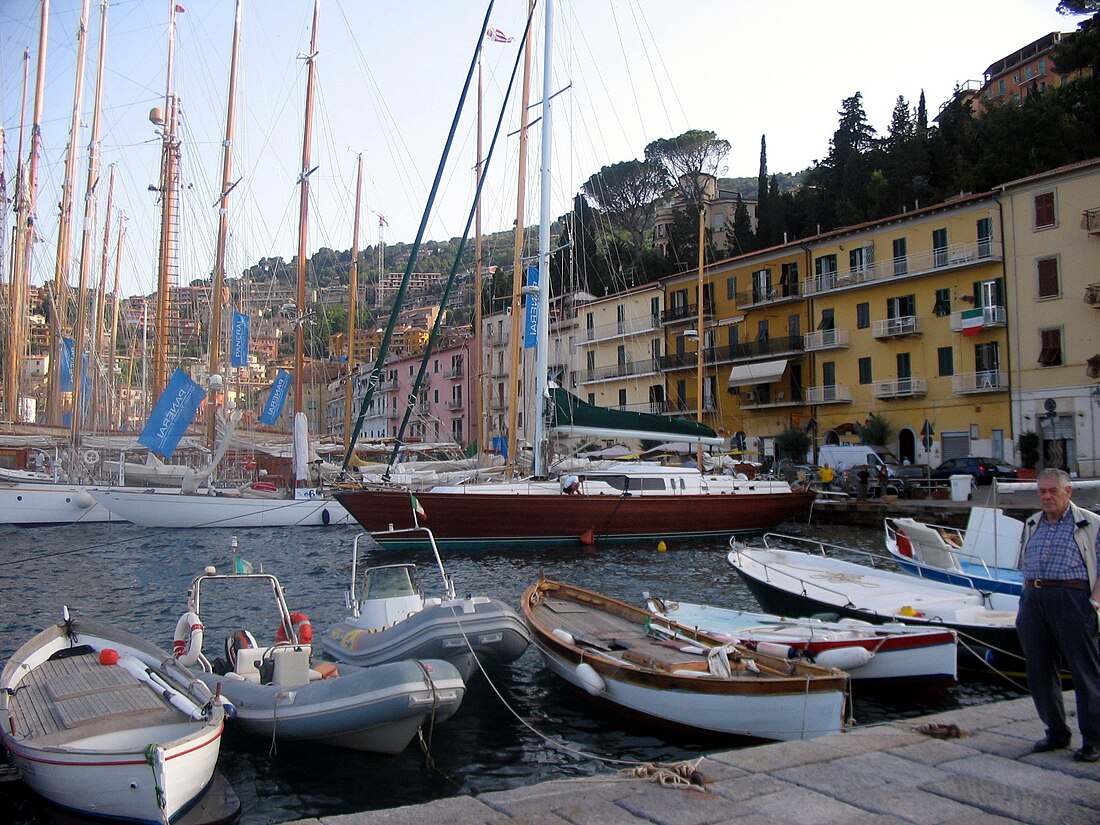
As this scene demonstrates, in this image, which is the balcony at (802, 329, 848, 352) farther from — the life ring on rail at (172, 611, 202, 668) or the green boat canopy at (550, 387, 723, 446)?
the life ring on rail at (172, 611, 202, 668)

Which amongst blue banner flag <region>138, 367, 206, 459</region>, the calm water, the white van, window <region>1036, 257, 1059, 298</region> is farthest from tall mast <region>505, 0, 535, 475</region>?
window <region>1036, 257, 1059, 298</region>

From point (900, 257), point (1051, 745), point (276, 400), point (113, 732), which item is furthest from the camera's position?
point (900, 257)

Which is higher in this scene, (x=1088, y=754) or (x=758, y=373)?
(x=758, y=373)

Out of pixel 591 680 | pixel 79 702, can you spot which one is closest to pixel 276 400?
pixel 79 702

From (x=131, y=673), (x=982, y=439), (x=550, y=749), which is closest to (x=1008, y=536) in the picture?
(x=550, y=749)

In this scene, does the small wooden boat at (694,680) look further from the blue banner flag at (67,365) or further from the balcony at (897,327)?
the balcony at (897,327)

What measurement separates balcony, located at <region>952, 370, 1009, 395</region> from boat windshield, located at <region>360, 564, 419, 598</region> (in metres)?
36.3

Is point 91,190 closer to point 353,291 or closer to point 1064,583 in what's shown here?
point 353,291

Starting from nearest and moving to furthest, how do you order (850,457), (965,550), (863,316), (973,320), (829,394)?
(965,550) → (973,320) → (850,457) → (863,316) → (829,394)

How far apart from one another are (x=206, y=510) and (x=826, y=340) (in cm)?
3333

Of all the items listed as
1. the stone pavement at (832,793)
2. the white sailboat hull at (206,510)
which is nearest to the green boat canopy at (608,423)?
the white sailboat hull at (206,510)

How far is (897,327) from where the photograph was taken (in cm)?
4600

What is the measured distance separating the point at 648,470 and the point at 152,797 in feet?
80.0

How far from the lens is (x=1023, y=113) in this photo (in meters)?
49.3
